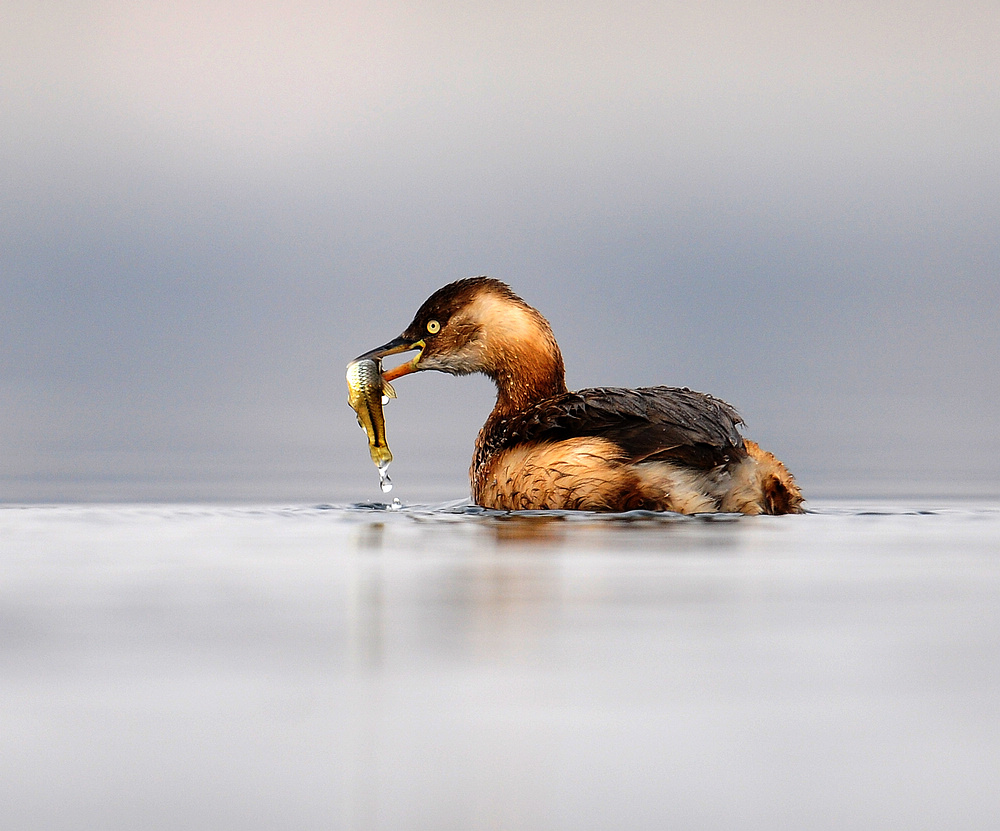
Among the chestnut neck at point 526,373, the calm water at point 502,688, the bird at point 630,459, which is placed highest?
the chestnut neck at point 526,373

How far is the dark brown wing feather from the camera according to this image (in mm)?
5895

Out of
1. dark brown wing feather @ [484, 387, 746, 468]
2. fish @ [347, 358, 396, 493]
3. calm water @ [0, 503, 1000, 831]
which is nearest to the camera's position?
calm water @ [0, 503, 1000, 831]

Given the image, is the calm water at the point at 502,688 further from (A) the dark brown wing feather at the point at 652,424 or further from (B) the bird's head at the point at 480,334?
(B) the bird's head at the point at 480,334

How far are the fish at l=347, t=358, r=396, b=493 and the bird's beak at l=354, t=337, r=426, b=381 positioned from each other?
0.29 ft

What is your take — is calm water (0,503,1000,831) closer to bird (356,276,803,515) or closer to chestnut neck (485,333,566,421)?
bird (356,276,803,515)

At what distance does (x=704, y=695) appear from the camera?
2689 millimetres

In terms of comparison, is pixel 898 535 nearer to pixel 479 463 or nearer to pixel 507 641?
pixel 479 463

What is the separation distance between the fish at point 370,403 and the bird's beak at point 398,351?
0.29ft

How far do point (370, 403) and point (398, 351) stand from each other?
427mm

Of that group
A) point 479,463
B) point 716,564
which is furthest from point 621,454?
point 716,564

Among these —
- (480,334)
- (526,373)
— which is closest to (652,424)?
(526,373)

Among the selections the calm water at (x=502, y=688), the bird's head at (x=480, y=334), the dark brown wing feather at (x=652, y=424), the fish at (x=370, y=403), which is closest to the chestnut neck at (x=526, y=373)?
the bird's head at (x=480, y=334)

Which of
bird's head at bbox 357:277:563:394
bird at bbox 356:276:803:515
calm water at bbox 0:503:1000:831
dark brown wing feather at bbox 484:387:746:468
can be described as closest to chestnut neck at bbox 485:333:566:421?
bird's head at bbox 357:277:563:394

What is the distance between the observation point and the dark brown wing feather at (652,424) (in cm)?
589
